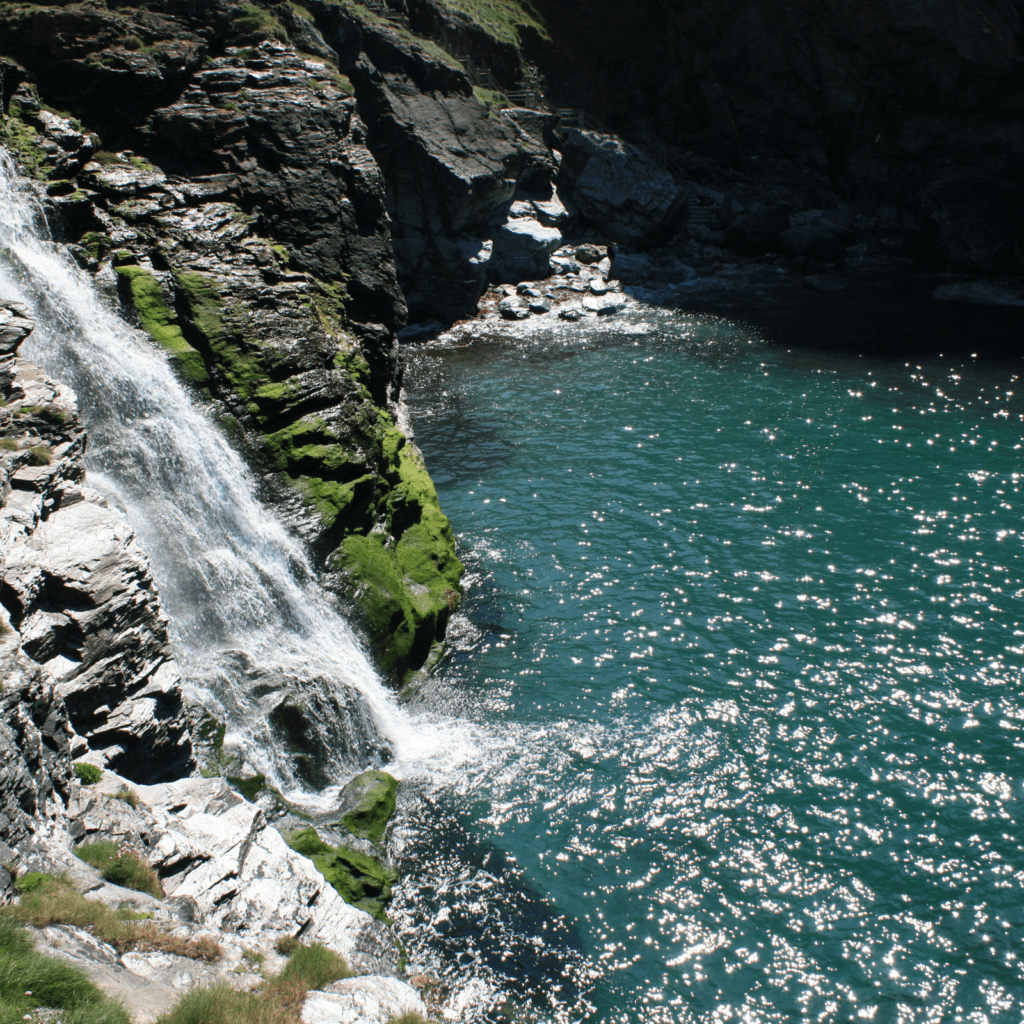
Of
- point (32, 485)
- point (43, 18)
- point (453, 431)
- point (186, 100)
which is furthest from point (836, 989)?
point (43, 18)

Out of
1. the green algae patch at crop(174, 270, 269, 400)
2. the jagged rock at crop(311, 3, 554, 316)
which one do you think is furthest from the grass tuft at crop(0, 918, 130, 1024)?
the jagged rock at crop(311, 3, 554, 316)

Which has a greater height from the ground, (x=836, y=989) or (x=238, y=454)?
(x=238, y=454)

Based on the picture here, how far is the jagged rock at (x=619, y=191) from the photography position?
176ft

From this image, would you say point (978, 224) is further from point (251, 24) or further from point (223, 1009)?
point (223, 1009)

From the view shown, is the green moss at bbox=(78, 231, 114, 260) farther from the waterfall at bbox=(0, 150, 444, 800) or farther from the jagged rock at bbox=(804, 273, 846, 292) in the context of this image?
the jagged rock at bbox=(804, 273, 846, 292)

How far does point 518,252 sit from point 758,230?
1841 centimetres

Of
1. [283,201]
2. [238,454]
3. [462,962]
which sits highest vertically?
[283,201]

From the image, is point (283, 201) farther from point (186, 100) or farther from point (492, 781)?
point (492, 781)

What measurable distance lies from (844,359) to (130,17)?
31.0 meters

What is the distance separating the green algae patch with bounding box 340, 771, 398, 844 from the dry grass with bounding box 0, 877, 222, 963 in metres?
4.54

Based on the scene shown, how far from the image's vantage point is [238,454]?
659 inches

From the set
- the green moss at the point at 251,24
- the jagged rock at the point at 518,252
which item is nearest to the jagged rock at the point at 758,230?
the jagged rock at the point at 518,252

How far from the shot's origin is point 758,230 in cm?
5453

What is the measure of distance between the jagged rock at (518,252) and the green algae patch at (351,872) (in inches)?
1653
